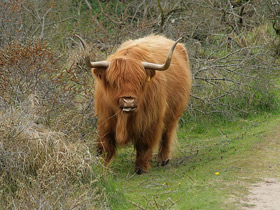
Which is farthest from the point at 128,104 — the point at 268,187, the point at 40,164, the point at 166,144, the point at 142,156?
the point at 166,144

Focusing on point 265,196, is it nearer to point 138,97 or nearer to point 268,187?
point 268,187

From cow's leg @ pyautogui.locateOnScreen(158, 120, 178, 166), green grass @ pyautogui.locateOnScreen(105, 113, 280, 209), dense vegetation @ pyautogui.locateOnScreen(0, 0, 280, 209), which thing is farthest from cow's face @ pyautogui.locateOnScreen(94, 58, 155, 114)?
cow's leg @ pyautogui.locateOnScreen(158, 120, 178, 166)

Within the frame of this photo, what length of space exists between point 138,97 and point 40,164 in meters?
1.59

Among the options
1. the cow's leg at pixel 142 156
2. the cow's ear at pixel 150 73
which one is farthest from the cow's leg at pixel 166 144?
the cow's ear at pixel 150 73

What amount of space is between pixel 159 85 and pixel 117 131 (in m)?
0.82

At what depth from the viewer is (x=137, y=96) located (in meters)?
6.99

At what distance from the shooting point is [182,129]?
34.7ft

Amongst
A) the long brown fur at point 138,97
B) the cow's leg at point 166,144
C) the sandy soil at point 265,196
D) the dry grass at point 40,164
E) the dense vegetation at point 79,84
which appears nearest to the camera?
the dry grass at point 40,164

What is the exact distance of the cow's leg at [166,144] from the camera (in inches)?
339

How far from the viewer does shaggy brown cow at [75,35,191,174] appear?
22.8 feet

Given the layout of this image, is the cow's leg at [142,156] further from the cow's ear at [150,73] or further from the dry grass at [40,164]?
the dry grass at [40,164]

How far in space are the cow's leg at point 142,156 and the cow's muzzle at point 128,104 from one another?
98cm

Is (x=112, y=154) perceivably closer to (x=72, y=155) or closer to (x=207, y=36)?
(x=72, y=155)

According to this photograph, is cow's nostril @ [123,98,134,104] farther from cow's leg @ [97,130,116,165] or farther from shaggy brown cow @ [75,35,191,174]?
cow's leg @ [97,130,116,165]
